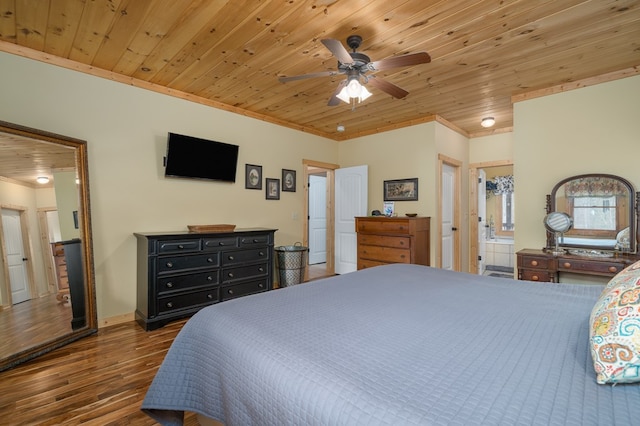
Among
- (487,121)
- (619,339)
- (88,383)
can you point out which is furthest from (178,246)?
(487,121)

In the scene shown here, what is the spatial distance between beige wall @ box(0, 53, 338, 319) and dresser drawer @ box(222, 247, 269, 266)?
24.5 inches

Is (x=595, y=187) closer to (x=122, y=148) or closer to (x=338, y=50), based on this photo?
(x=338, y=50)

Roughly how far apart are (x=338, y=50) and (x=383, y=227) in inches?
112

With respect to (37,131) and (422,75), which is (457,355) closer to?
(422,75)

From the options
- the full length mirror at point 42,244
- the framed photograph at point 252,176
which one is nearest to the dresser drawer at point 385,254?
the framed photograph at point 252,176

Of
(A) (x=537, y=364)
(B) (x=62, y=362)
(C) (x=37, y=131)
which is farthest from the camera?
(C) (x=37, y=131)

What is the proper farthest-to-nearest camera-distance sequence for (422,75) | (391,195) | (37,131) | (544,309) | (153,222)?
(391,195) → (153,222) → (422,75) → (37,131) → (544,309)

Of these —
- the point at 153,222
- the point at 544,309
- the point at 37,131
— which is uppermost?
the point at 37,131

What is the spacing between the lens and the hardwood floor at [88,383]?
1.68 metres

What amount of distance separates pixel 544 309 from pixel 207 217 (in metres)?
3.45

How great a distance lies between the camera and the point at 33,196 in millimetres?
2504

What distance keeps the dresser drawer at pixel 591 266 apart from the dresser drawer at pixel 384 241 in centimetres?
162

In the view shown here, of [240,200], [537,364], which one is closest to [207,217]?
[240,200]

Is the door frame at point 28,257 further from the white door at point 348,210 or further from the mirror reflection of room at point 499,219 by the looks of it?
the mirror reflection of room at point 499,219
